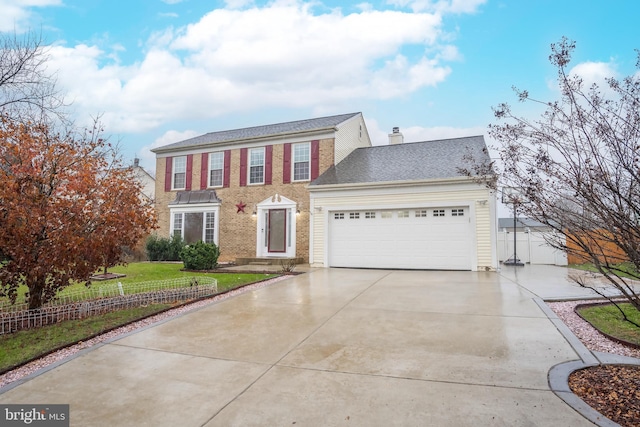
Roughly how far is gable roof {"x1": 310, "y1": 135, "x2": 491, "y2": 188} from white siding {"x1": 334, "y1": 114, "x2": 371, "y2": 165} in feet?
1.05

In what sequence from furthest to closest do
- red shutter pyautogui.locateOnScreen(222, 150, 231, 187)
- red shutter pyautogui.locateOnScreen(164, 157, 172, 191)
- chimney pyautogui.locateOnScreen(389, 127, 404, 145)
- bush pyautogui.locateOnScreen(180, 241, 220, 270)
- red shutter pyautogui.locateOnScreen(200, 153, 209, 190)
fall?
chimney pyautogui.locateOnScreen(389, 127, 404, 145) → red shutter pyautogui.locateOnScreen(164, 157, 172, 191) → red shutter pyautogui.locateOnScreen(200, 153, 209, 190) → red shutter pyautogui.locateOnScreen(222, 150, 231, 187) → bush pyautogui.locateOnScreen(180, 241, 220, 270)

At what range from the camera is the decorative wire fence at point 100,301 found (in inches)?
199

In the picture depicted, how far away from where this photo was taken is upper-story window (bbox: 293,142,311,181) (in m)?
15.3

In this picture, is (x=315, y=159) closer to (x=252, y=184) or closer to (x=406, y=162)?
(x=252, y=184)

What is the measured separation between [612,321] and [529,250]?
10713mm

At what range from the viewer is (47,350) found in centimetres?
393

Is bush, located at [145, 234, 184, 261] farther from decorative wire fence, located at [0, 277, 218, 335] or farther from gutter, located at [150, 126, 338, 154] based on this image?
decorative wire fence, located at [0, 277, 218, 335]

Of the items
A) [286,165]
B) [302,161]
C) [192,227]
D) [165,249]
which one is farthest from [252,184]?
[165,249]

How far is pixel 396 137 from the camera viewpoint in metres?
18.2

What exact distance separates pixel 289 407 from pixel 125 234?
4.36 m

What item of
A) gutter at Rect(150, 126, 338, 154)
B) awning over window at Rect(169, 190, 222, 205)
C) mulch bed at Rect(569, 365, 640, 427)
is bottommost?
mulch bed at Rect(569, 365, 640, 427)

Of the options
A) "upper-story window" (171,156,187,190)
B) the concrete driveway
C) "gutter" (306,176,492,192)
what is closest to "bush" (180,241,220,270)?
"gutter" (306,176,492,192)

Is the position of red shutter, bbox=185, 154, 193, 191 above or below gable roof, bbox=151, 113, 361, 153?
below

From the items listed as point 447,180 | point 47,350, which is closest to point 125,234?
point 47,350
